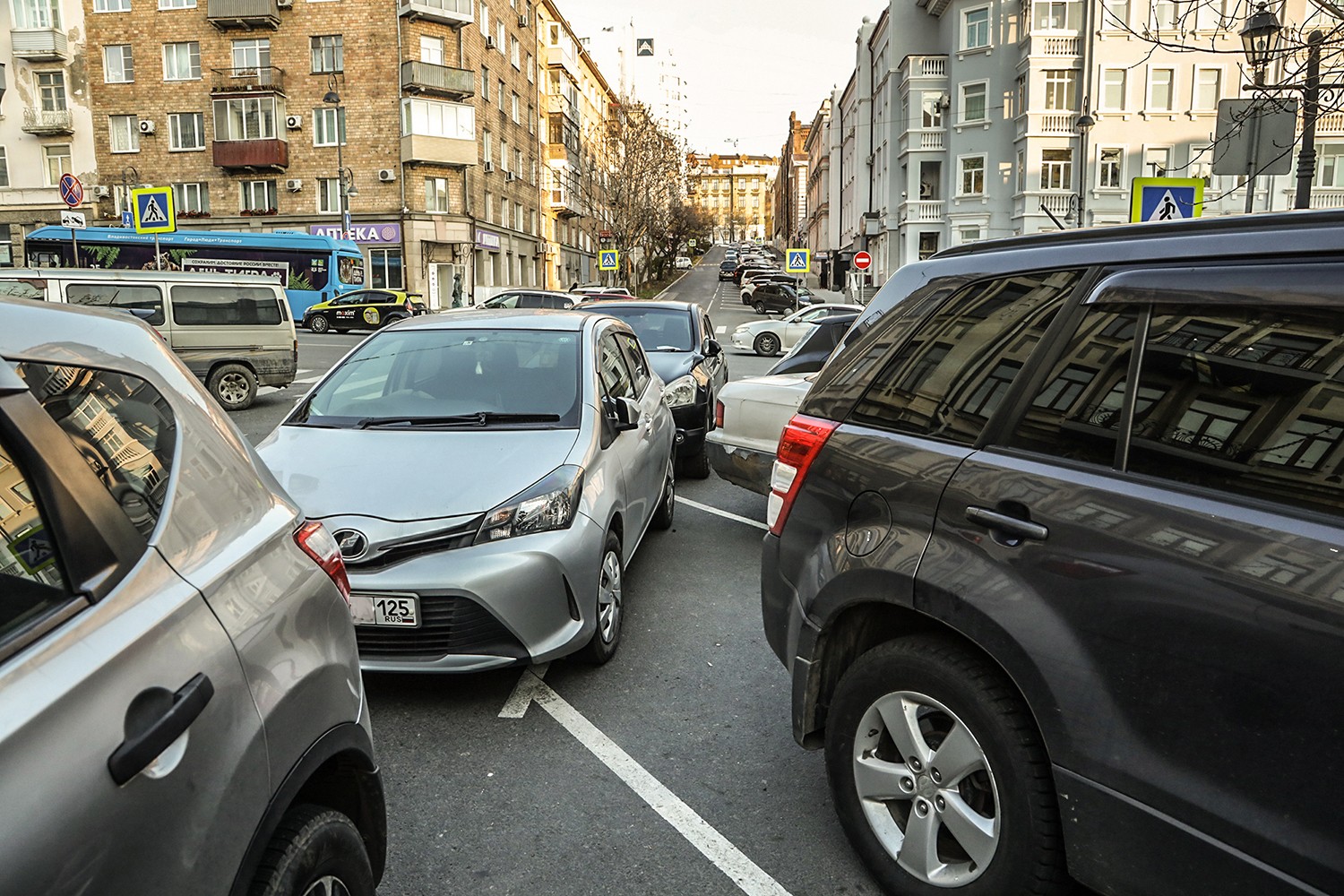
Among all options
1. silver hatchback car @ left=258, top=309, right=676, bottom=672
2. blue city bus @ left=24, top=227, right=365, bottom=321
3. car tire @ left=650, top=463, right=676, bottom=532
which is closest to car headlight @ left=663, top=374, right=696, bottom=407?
car tire @ left=650, top=463, right=676, bottom=532

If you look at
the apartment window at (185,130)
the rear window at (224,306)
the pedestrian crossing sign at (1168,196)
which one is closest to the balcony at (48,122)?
the apartment window at (185,130)

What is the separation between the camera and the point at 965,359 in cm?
266

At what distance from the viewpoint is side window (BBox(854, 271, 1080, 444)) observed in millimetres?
2480

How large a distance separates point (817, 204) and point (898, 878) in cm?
9941

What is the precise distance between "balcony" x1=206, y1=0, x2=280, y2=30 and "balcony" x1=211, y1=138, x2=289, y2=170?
17.6 feet

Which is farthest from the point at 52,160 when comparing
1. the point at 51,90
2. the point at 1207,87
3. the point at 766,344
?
the point at 1207,87

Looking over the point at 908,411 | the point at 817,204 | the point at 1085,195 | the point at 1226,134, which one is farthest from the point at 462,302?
the point at 817,204

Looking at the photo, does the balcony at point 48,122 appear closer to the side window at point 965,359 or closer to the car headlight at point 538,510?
the car headlight at point 538,510

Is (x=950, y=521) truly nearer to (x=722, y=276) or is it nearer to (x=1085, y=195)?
(x=1085, y=195)

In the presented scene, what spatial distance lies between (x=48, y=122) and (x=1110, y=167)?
4903 centimetres

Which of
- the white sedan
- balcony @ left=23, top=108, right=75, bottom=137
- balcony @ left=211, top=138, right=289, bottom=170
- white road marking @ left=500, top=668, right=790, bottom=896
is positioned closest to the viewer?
white road marking @ left=500, top=668, right=790, bottom=896

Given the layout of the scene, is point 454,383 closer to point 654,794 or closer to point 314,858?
point 654,794

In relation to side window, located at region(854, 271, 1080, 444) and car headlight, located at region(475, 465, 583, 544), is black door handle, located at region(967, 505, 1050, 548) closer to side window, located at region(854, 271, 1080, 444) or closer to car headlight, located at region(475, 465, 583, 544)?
side window, located at region(854, 271, 1080, 444)

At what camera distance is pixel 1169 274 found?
2152 millimetres
